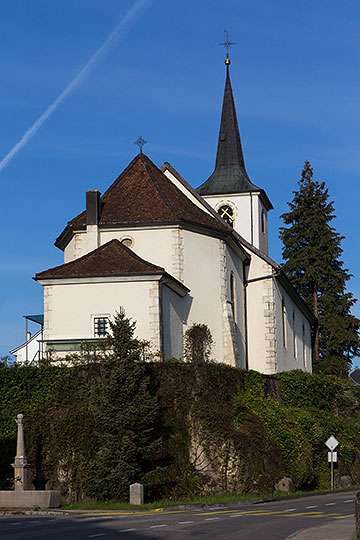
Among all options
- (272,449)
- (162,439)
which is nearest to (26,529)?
(162,439)

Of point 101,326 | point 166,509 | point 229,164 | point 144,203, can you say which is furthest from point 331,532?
point 229,164

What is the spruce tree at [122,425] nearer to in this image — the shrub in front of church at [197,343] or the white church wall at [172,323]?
the shrub in front of church at [197,343]

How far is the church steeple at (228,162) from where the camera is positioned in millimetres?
52500

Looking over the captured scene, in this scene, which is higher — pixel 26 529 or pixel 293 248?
pixel 293 248

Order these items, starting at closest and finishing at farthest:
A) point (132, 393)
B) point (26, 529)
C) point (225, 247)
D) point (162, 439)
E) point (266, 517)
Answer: point (26, 529) → point (266, 517) → point (132, 393) → point (162, 439) → point (225, 247)

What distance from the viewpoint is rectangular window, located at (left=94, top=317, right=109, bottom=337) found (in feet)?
102

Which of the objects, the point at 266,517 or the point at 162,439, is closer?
the point at 266,517

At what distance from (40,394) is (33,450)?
1853 millimetres

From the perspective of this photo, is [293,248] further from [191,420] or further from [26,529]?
[26,529]

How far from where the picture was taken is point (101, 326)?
31141mm

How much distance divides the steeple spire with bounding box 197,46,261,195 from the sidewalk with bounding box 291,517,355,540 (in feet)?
124

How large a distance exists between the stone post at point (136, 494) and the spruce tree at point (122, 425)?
2.82ft

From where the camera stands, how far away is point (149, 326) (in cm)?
3053

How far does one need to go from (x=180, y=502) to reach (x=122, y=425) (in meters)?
2.84
